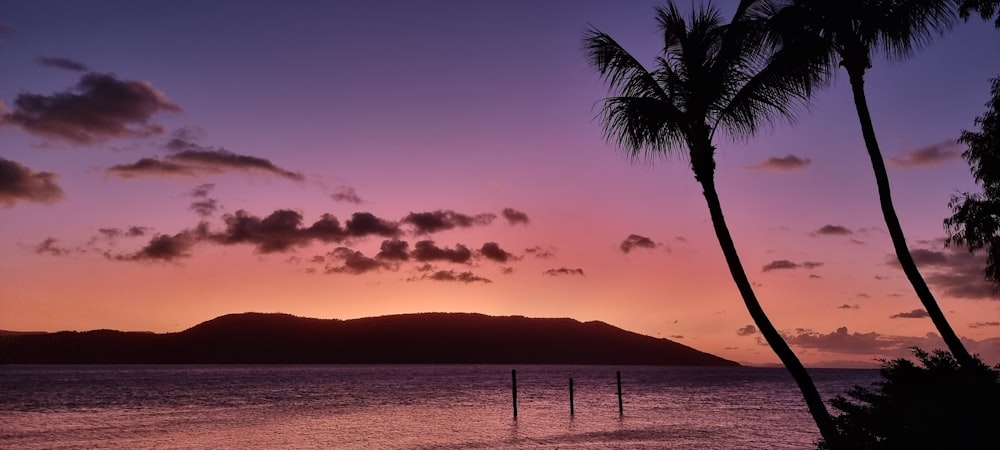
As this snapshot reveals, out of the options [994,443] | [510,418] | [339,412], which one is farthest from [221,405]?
[994,443]

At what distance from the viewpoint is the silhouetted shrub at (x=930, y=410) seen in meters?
13.4

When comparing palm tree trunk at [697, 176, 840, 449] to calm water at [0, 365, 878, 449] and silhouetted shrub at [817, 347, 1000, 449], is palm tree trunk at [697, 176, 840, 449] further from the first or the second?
calm water at [0, 365, 878, 449]

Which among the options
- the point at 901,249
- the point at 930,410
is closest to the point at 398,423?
the point at 901,249

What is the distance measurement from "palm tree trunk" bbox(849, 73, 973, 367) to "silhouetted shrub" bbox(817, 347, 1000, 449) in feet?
1.67

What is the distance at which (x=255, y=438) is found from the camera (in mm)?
44812

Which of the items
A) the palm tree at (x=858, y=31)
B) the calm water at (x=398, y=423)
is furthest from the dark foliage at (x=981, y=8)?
the calm water at (x=398, y=423)

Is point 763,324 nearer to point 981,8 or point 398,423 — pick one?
point 981,8

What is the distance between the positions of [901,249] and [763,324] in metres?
3.21

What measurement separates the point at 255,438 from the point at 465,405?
32413 millimetres

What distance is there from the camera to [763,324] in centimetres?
1666

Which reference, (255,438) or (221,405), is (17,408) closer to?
(221,405)

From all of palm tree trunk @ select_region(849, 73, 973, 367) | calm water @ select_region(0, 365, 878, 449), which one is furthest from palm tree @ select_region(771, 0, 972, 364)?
calm water @ select_region(0, 365, 878, 449)

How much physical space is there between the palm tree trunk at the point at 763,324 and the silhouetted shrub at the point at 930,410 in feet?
3.24

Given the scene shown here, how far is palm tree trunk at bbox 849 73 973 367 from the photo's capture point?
1653 centimetres
